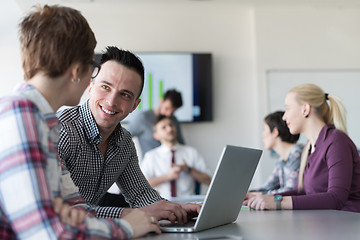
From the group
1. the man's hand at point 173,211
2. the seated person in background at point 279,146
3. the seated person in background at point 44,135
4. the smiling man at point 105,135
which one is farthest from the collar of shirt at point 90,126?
the seated person in background at point 279,146

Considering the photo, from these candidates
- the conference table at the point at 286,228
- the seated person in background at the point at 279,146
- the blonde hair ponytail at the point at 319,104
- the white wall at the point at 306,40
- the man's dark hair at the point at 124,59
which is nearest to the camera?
the conference table at the point at 286,228

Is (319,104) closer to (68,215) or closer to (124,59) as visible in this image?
(124,59)

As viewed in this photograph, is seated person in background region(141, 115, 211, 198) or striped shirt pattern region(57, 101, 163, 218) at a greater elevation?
striped shirt pattern region(57, 101, 163, 218)

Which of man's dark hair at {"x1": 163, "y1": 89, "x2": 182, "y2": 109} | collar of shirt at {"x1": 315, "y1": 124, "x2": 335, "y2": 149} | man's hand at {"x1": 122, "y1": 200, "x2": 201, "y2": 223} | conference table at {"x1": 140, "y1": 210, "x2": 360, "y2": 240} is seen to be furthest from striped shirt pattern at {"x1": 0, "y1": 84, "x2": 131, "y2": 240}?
man's dark hair at {"x1": 163, "y1": 89, "x2": 182, "y2": 109}

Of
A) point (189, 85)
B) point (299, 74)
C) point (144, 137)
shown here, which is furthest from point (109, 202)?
point (299, 74)

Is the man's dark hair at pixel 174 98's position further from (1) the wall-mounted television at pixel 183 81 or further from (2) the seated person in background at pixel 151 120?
(1) the wall-mounted television at pixel 183 81

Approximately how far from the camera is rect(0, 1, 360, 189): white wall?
534 centimetres

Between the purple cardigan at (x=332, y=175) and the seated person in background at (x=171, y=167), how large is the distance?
6.32ft

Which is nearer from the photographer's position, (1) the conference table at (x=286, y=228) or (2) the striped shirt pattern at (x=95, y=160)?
(1) the conference table at (x=286, y=228)

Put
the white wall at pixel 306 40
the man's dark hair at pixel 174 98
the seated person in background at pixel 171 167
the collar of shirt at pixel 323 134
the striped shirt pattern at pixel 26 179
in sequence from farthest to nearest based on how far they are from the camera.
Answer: the white wall at pixel 306 40
the man's dark hair at pixel 174 98
the seated person in background at pixel 171 167
the collar of shirt at pixel 323 134
the striped shirt pattern at pixel 26 179

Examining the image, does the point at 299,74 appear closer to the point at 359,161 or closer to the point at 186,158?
the point at 186,158

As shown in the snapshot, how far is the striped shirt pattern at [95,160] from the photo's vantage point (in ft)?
5.59

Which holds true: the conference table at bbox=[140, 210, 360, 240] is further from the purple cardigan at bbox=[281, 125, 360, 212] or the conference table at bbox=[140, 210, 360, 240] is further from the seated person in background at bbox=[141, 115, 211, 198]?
the seated person in background at bbox=[141, 115, 211, 198]

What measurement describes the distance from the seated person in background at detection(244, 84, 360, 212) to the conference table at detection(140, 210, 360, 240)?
22cm
